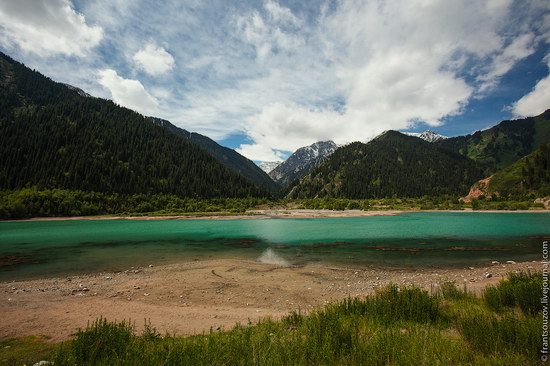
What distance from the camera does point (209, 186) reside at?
197 metres

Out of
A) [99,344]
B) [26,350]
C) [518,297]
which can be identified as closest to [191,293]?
[26,350]

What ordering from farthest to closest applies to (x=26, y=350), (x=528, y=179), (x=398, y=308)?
(x=528, y=179)
(x=398, y=308)
(x=26, y=350)

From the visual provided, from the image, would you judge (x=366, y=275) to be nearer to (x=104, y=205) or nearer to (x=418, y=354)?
(x=418, y=354)

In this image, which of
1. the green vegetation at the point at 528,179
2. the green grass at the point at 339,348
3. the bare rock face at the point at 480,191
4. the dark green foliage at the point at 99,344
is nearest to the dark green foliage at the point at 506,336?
the green grass at the point at 339,348

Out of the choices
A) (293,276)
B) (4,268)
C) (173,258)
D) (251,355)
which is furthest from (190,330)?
(4,268)

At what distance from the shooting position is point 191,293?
17719 millimetres

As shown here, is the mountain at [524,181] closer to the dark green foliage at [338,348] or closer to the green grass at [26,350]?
the dark green foliage at [338,348]

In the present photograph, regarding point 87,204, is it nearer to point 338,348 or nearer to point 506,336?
point 338,348

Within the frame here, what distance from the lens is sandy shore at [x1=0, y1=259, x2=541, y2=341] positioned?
509 inches

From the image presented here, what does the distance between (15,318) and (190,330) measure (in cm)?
926

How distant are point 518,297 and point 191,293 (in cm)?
1643

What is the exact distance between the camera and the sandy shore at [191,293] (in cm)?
1293

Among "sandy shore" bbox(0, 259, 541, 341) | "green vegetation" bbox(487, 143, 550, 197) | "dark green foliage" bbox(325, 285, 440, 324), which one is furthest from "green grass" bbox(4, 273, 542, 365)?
"green vegetation" bbox(487, 143, 550, 197)

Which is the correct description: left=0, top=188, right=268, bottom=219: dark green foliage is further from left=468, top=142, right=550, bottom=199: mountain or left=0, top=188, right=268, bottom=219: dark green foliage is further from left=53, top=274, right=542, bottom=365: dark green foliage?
left=468, top=142, right=550, bottom=199: mountain
